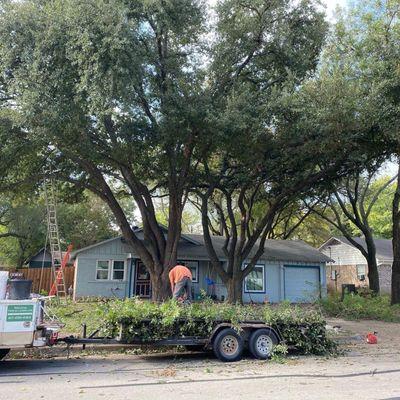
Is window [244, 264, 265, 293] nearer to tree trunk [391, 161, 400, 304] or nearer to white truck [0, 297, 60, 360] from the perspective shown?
tree trunk [391, 161, 400, 304]

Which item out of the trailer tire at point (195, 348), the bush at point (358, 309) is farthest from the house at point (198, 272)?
the trailer tire at point (195, 348)

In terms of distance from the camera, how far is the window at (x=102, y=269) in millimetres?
27812

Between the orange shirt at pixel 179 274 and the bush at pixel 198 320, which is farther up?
the orange shirt at pixel 179 274

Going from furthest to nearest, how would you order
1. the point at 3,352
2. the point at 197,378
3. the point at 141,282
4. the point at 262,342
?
the point at 141,282
the point at 262,342
the point at 3,352
the point at 197,378

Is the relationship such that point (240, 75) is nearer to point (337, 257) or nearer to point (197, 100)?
point (197, 100)

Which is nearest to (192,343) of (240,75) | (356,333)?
(356,333)

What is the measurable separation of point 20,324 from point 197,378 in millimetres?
3467

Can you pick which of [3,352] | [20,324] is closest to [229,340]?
[20,324]

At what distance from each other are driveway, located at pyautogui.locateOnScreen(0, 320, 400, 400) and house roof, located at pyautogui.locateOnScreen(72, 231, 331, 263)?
1727 centimetres

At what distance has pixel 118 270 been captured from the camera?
2819 cm

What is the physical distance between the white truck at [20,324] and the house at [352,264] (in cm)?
3694

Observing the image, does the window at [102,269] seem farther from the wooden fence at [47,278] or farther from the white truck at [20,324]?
the white truck at [20,324]

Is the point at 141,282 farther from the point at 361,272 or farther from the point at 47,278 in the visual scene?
the point at 361,272

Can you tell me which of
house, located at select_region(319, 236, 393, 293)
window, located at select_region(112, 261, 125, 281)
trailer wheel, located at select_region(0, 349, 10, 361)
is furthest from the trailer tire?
house, located at select_region(319, 236, 393, 293)
